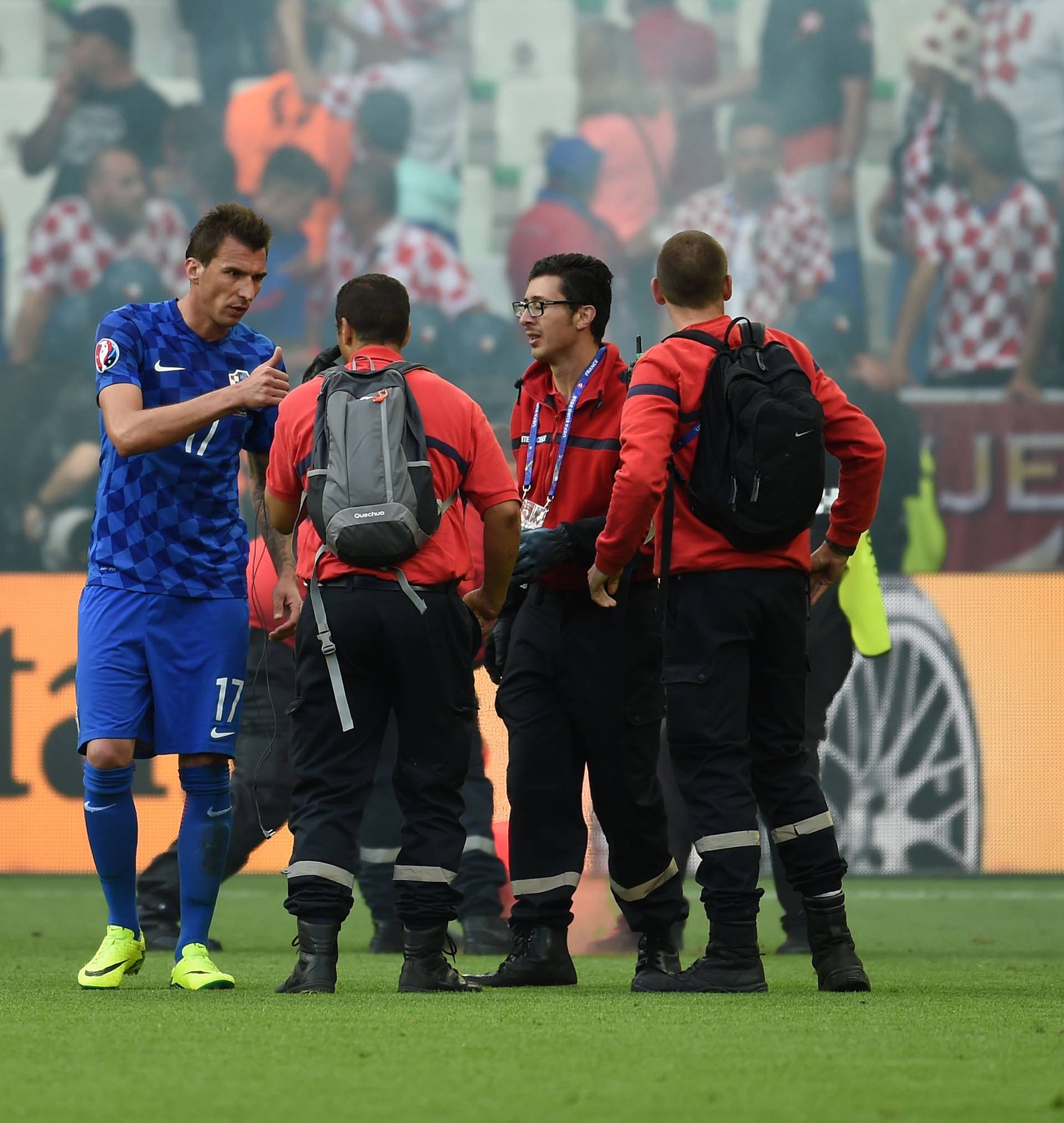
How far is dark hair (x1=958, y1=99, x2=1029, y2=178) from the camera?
50.8 feet

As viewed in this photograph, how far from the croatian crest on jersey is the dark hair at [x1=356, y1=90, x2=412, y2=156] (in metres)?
11.7

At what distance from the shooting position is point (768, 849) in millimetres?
8422

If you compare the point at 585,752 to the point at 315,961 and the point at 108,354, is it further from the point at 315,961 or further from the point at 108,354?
the point at 108,354

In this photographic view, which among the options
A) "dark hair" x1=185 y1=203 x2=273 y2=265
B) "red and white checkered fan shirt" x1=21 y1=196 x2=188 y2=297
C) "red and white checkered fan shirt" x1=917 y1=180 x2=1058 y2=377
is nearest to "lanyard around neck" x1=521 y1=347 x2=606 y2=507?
"dark hair" x1=185 y1=203 x2=273 y2=265

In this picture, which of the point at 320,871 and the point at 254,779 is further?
the point at 254,779

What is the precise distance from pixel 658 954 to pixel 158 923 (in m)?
2.01

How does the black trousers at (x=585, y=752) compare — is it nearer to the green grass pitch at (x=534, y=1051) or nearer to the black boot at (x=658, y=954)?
the black boot at (x=658, y=954)

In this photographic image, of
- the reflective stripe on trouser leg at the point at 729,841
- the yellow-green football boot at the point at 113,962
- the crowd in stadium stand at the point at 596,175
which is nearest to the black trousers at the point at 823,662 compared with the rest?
the reflective stripe on trouser leg at the point at 729,841

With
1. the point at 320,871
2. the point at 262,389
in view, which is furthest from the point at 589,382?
the point at 320,871

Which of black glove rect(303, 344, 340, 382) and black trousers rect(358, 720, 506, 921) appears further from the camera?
black trousers rect(358, 720, 506, 921)

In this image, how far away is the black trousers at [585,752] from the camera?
183 inches

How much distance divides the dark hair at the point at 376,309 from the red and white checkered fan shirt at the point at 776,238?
36.0ft

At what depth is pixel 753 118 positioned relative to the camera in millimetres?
15750

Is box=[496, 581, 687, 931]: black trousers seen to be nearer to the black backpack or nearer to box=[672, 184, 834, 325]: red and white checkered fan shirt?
the black backpack
